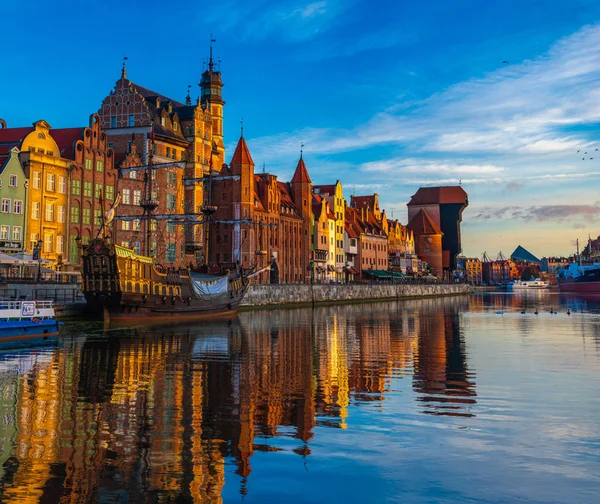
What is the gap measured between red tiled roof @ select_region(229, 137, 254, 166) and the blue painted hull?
216ft

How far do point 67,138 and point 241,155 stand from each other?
30.0m

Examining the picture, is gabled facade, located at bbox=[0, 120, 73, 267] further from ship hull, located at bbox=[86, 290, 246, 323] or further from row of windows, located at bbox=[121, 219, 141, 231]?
ship hull, located at bbox=[86, 290, 246, 323]

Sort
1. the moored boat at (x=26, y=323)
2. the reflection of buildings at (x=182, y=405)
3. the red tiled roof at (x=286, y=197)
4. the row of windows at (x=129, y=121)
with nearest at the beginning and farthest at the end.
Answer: the reflection of buildings at (x=182, y=405), the moored boat at (x=26, y=323), the row of windows at (x=129, y=121), the red tiled roof at (x=286, y=197)

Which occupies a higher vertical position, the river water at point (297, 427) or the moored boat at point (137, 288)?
the moored boat at point (137, 288)

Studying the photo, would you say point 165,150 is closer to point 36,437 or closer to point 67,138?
point 67,138

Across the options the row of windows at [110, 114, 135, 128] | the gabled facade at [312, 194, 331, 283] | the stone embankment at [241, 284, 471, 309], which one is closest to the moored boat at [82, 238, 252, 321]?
the stone embankment at [241, 284, 471, 309]

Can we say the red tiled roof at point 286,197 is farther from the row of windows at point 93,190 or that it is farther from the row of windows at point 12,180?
the row of windows at point 12,180

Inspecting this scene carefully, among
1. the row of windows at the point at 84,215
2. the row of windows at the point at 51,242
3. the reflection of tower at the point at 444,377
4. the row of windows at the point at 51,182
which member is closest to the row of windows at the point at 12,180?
the row of windows at the point at 51,182

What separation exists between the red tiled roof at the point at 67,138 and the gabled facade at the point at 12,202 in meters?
7.19

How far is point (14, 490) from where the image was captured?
11891 mm

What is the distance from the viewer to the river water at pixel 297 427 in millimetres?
12414

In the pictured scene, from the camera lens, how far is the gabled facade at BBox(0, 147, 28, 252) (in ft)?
232

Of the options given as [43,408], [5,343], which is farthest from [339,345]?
[43,408]

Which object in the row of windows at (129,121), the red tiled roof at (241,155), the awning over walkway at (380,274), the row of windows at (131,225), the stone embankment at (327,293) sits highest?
the row of windows at (129,121)
